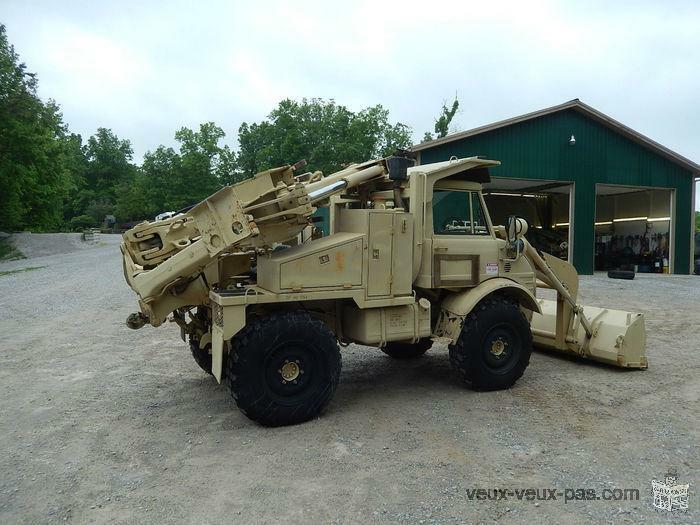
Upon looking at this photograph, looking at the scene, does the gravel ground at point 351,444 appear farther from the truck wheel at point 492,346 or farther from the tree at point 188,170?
the tree at point 188,170

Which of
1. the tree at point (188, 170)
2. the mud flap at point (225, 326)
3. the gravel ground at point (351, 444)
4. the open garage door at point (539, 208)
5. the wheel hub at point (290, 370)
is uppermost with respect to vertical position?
the tree at point (188, 170)

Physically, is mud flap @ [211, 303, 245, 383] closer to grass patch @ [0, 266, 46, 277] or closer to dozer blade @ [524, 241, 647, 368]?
dozer blade @ [524, 241, 647, 368]

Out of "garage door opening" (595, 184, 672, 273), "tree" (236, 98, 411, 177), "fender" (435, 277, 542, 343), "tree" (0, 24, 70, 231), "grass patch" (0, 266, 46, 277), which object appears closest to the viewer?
"fender" (435, 277, 542, 343)

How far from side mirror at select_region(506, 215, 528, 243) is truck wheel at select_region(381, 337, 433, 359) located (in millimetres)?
2136

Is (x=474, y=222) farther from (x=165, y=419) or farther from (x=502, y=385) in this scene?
(x=165, y=419)

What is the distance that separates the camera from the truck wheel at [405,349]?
24.3 feet

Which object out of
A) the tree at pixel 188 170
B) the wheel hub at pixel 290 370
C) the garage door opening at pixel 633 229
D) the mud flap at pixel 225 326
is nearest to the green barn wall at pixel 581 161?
the garage door opening at pixel 633 229

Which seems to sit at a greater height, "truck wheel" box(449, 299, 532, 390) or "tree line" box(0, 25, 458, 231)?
"tree line" box(0, 25, 458, 231)

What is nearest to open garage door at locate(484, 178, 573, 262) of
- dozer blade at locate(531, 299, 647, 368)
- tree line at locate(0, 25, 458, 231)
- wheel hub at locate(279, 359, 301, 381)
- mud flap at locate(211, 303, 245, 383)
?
tree line at locate(0, 25, 458, 231)

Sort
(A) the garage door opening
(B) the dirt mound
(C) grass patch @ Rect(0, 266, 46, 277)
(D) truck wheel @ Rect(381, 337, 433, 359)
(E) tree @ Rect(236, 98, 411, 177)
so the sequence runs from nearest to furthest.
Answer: (D) truck wheel @ Rect(381, 337, 433, 359)
(C) grass patch @ Rect(0, 266, 46, 277)
(A) the garage door opening
(B) the dirt mound
(E) tree @ Rect(236, 98, 411, 177)

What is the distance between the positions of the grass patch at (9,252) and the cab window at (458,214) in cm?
2659

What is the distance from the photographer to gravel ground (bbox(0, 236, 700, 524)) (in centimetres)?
354

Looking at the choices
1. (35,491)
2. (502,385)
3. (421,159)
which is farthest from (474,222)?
(421,159)

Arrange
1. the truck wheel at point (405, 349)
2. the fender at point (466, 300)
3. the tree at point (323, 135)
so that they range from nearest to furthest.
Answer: the fender at point (466, 300)
the truck wheel at point (405, 349)
the tree at point (323, 135)
